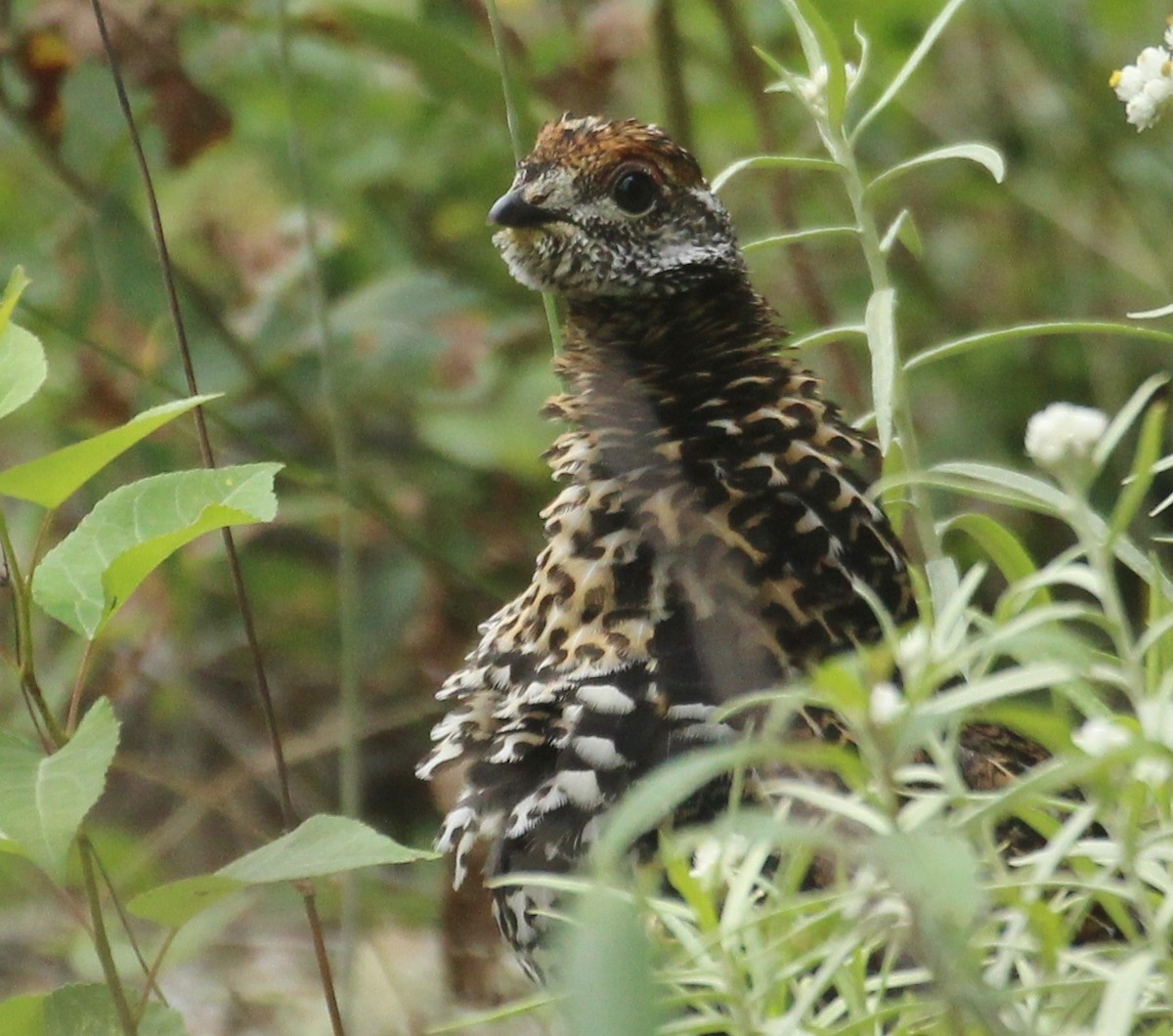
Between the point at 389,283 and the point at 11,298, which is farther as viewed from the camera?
the point at 389,283

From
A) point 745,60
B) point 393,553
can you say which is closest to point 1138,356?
point 745,60

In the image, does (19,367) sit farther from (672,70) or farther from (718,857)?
(672,70)

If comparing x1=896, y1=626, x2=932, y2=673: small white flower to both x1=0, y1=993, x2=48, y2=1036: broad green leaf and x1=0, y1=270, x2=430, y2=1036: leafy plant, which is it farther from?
x1=0, y1=993, x2=48, y2=1036: broad green leaf

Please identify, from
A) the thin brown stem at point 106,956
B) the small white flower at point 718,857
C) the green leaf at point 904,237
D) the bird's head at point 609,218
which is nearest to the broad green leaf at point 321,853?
the thin brown stem at point 106,956

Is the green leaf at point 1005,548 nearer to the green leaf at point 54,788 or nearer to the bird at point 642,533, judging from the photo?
the bird at point 642,533

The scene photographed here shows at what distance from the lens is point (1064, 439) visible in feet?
2.79

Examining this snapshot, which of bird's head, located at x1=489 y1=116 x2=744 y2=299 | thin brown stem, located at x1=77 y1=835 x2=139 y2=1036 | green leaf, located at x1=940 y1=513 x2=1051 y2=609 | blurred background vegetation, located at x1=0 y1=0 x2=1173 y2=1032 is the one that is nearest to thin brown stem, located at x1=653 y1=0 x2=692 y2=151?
blurred background vegetation, located at x1=0 y1=0 x2=1173 y2=1032

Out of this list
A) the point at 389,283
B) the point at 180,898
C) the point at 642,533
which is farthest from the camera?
the point at 389,283

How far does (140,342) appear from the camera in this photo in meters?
3.04

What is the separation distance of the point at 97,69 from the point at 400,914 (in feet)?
5.36

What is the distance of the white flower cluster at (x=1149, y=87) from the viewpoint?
1.34 metres

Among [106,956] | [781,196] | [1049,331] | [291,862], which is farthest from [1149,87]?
[781,196]

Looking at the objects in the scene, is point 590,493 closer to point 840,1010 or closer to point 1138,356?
point 840,1010

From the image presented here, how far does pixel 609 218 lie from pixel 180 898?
3.24ft
